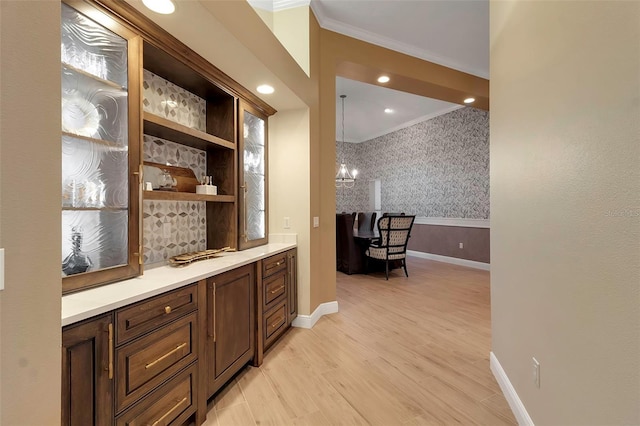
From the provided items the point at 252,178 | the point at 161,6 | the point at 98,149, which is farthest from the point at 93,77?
the point at 252,178

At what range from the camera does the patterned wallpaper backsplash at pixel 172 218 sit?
1.97 metres

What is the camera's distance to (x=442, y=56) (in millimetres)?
3865

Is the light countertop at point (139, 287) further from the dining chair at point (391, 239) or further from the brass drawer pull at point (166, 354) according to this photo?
the dining chair at point (391, 239)

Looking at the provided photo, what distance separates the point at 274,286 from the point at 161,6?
2.00m

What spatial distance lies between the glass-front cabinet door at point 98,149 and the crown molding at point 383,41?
2.14 metres

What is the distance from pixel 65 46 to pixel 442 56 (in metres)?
4.02

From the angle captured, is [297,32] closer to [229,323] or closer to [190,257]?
[190,257]

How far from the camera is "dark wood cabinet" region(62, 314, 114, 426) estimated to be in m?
0.99

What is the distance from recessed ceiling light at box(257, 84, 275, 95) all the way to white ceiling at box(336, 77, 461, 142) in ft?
8.11

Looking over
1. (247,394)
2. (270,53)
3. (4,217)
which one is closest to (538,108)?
(270,53)

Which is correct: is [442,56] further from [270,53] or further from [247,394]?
[247,394]

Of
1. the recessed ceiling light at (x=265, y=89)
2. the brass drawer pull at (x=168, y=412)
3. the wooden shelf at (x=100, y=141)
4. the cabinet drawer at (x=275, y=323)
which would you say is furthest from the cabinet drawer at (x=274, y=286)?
the recessed ceiling light at (x=265, y=89)

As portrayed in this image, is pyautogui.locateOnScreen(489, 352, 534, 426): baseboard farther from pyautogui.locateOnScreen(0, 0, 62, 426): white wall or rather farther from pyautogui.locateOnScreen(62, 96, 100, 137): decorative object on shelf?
pyautogui.locateOnScreen(62, 96, 100, 137): decorative object on shelf

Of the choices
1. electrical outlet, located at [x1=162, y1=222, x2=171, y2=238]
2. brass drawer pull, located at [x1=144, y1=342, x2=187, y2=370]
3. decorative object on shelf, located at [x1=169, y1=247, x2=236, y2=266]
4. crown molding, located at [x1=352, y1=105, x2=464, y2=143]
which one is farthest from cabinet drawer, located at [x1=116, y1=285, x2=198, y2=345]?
crown molding, located at [x1=352, y1=105, x2=464, y2=143]
